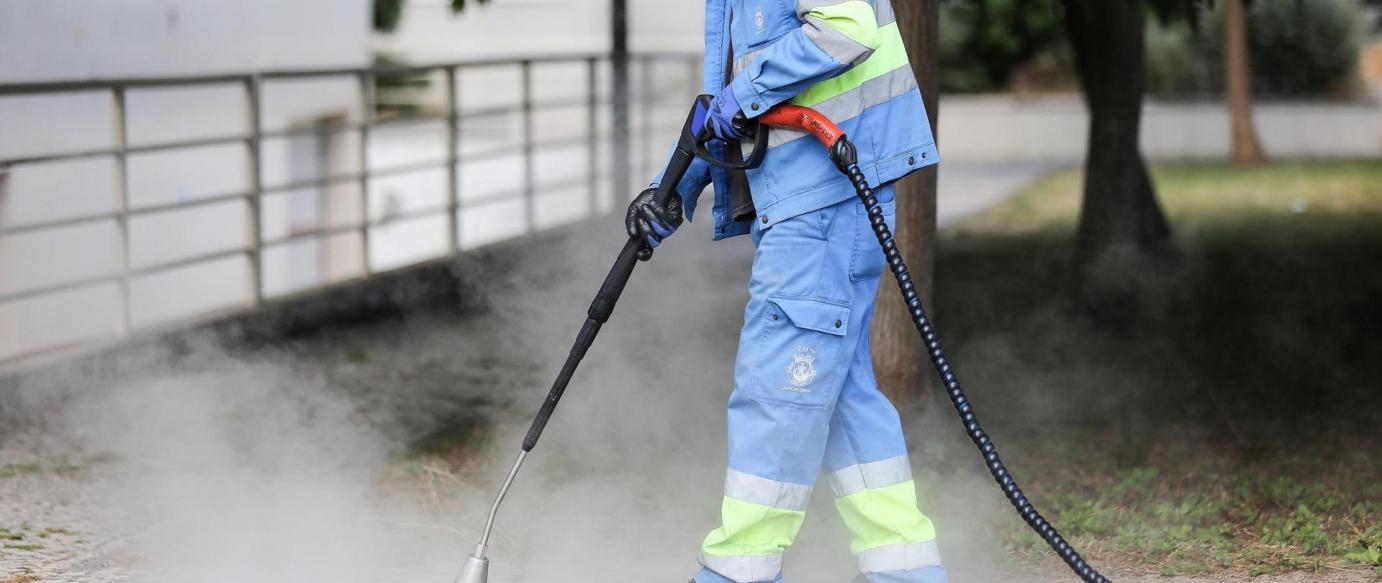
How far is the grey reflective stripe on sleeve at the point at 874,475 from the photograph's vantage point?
3416 mm

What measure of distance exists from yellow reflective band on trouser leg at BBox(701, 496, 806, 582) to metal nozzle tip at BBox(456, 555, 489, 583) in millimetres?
464

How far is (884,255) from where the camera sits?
338cm

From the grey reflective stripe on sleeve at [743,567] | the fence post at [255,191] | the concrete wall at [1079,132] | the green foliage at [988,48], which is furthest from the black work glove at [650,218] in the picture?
the green foliage at [988,48]

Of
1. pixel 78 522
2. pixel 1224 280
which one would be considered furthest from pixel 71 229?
pixel 1224 280

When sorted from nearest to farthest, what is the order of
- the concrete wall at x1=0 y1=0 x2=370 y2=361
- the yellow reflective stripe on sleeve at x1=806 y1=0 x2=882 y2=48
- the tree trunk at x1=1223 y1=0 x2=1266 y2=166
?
1. the yellow reflective stripe on sleeve at x1=806 y1=0 x2=882 y2=48
2. the concrete wall at x1=0 y1=0 x2=370 y2=361
3. the tree trunk at x1=1223 y1=0 x2=1266 y2=166

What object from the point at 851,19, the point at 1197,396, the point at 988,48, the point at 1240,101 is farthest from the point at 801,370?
the point at 988,48

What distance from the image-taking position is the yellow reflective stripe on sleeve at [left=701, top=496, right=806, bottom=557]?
130 inches

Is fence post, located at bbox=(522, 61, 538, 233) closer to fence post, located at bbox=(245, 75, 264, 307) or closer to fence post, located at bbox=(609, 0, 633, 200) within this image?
fence post, located at bbox=(609, 0, 633, 200)

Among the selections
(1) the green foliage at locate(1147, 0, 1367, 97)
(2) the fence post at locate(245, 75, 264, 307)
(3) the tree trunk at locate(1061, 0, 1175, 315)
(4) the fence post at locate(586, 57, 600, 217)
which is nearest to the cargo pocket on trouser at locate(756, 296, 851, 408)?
(2) the fence post at locate(245, 75, 264, 307)

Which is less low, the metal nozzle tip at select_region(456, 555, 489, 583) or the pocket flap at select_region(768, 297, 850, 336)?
the pocket flap at select_region(768, 297, 850, 336)

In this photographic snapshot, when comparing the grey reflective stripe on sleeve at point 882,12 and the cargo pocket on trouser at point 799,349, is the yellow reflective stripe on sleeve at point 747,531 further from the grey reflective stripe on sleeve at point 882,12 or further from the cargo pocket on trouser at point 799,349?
the grey reflective stripe on sleeve at point 882,12

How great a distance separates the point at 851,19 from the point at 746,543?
1068 millimetres

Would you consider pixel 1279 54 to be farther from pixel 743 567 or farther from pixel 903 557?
pixel 743 567

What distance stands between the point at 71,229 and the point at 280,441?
410 centimetres
